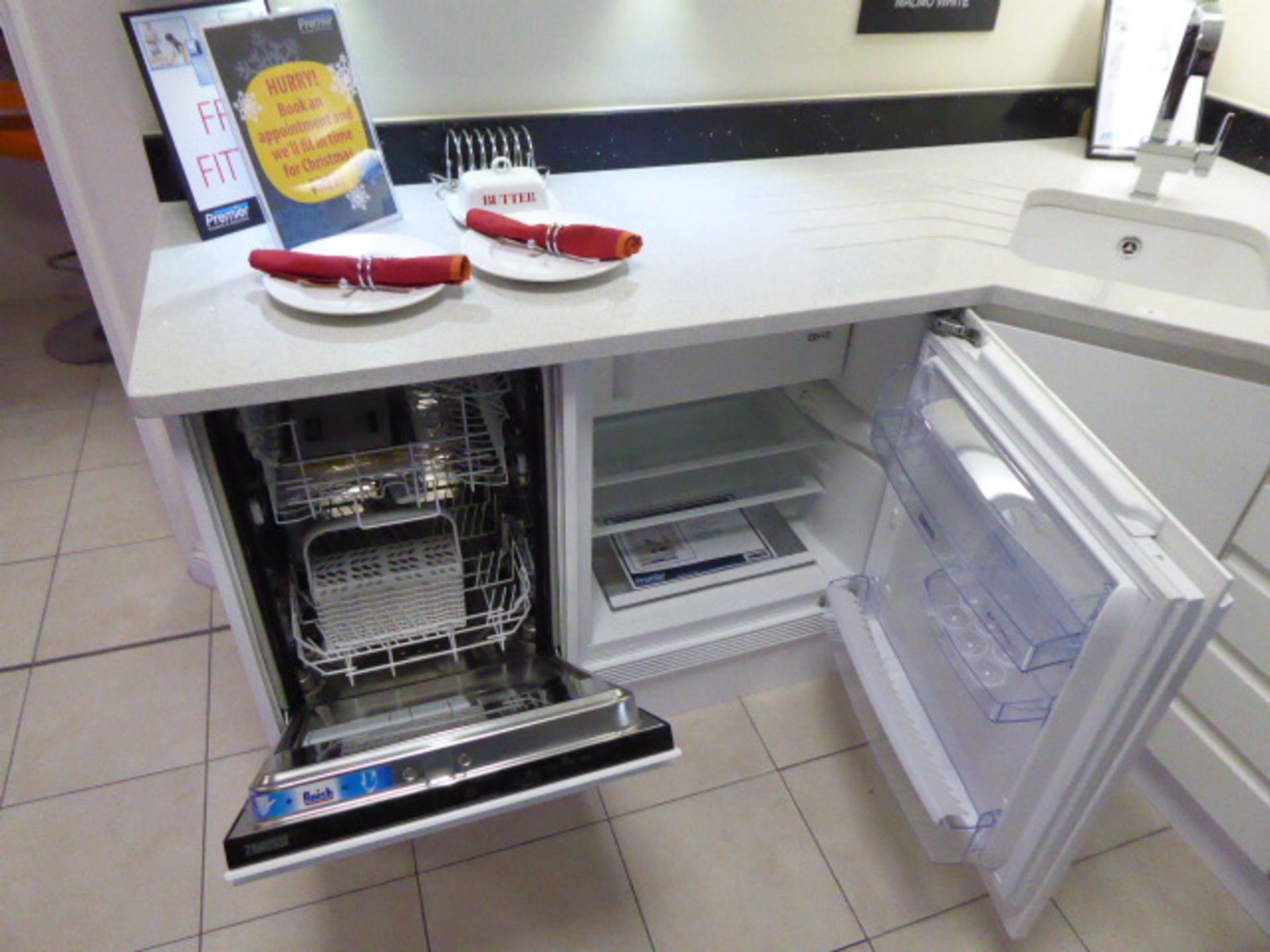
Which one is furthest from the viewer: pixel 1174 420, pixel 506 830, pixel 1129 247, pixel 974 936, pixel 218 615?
pixel 218 615

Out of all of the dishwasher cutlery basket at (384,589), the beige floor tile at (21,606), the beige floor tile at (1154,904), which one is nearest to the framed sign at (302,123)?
the dishwasher cutlery basket at (384,589)

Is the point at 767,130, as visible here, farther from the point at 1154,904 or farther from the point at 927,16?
the point at 1154,904

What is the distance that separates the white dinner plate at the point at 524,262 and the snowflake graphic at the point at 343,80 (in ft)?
0.83

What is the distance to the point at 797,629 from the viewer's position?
1.57 meters

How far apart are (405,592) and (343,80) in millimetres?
741

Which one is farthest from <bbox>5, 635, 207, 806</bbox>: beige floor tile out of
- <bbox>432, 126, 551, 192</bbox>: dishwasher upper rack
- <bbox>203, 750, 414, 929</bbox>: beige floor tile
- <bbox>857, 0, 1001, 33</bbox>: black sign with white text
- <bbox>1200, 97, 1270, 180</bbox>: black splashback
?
<bbox>1200, 97, 1270, 180</bbox>: black splashback

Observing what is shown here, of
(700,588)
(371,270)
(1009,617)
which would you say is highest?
(371,270)

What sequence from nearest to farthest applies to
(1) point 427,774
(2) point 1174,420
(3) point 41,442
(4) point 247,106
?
(1) point 427,774 < (4) point 247,106 < (2) point 1174,420 < (3) point 41,442

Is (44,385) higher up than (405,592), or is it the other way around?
(405,592)

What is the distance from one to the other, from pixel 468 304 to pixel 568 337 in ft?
0.52

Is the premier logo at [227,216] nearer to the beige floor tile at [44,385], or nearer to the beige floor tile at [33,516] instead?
the beige floor tile at [33,516]

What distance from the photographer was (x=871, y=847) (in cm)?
144

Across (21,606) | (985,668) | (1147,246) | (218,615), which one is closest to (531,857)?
(985,668)

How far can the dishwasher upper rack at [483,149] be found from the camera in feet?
4.66
